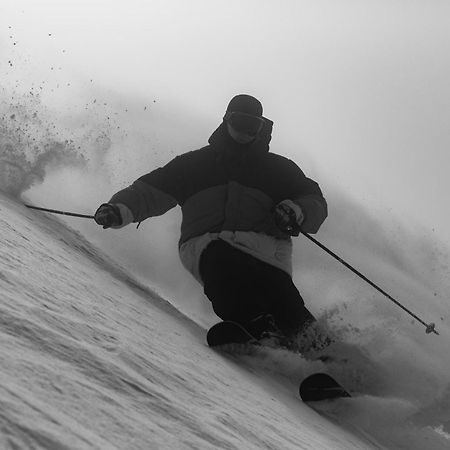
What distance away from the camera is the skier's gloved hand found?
4.05 meters

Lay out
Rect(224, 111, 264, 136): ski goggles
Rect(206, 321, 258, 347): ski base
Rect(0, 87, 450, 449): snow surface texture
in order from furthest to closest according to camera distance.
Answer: Rect(224, 111, 264, 136): ski goggles
Rect(206, 321, 258, 347): ski base
Rect(0, 87, 450, 449): snow surface texture

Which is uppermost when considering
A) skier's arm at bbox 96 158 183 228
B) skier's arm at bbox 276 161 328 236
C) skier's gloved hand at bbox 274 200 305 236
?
skier's arm at bbox 276 161 328 236

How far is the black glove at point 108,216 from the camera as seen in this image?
432 cm

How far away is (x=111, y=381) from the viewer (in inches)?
62.4

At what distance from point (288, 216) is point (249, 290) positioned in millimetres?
570

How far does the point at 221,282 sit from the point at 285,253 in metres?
0.57

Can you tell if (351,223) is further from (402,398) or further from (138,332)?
(138,332)

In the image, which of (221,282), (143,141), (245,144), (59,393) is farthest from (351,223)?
(59,393)

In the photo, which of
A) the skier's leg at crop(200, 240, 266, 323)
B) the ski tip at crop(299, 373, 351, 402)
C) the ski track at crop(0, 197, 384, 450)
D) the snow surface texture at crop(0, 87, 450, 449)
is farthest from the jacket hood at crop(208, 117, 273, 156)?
the ski tip at crop(299, 373, 351, 402)

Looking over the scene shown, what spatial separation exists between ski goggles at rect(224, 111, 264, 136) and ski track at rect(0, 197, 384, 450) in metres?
1.44

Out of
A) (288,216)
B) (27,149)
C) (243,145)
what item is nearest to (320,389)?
(288,216)

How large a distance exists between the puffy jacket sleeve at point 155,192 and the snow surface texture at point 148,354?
490 millimetres

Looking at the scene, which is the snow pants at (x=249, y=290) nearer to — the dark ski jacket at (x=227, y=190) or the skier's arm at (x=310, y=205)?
the dark ski jacket at (x=227, y=190)

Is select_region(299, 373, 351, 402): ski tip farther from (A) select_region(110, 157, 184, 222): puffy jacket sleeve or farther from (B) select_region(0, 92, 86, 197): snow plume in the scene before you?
(B) select_region(0, 92, 86, 197): snow plume
